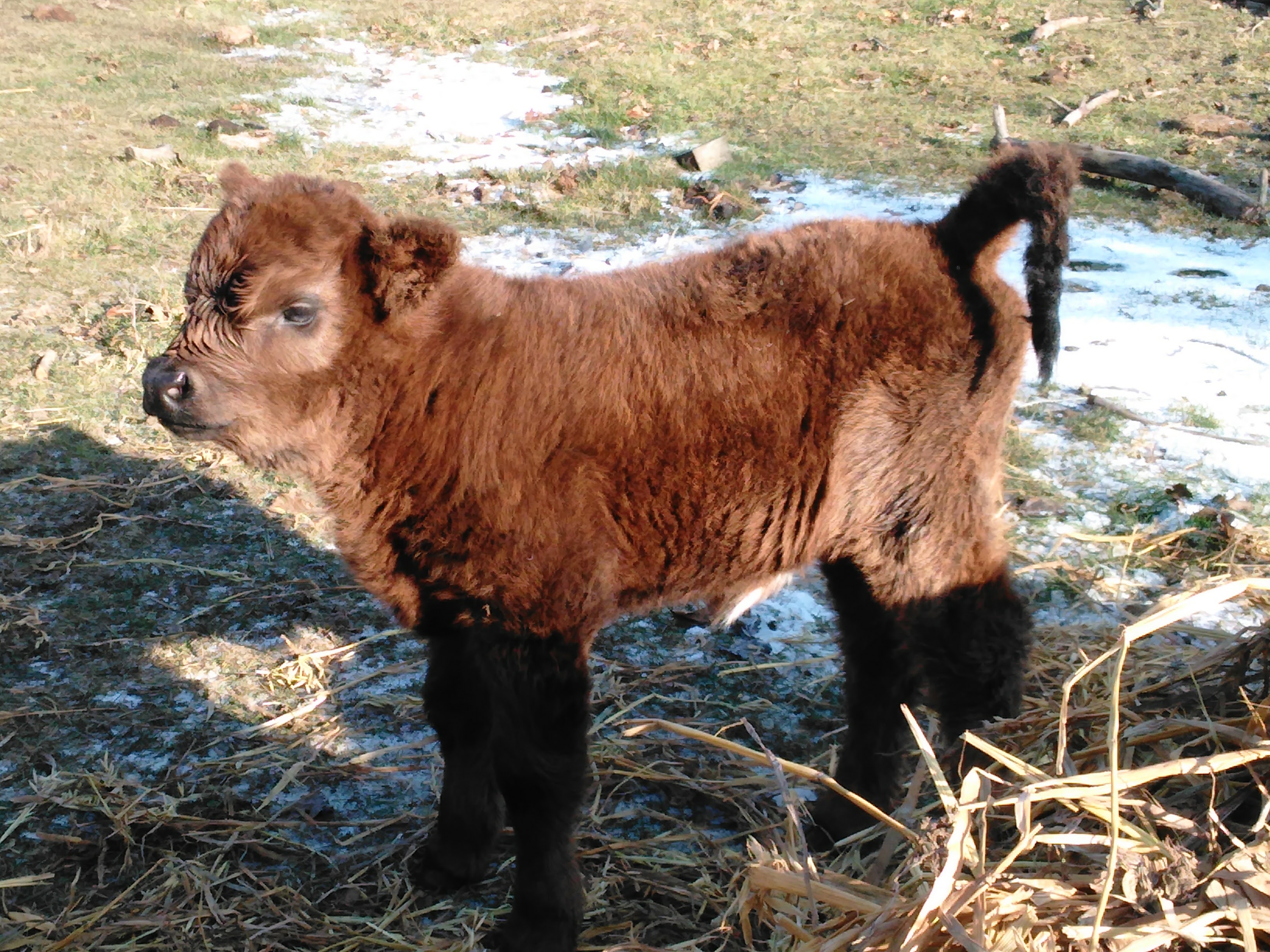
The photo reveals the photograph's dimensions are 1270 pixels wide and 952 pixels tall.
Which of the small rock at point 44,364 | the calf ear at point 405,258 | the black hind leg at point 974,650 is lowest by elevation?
the black hind leg at point 974,650

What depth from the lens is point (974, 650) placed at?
347cm

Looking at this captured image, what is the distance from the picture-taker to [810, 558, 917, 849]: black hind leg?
12.0 ft

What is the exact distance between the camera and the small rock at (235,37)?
14.5 m

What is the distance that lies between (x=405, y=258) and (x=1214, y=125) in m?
9.79

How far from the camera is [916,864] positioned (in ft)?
8.26

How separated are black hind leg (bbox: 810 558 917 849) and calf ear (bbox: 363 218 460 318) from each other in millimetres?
1680

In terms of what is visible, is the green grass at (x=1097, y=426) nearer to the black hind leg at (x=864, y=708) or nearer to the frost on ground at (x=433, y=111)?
the black hind leg at (x=864, y=708)

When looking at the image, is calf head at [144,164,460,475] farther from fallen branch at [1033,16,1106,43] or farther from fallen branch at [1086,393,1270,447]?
fallen branch at [1033,16,1106,43]

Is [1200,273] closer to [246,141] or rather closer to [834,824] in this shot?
[834,824]

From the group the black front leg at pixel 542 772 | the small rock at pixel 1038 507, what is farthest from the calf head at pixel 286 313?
the small rock at pixel 1038 507

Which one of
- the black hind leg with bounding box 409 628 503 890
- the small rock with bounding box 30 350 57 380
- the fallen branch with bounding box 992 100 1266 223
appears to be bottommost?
the black hind leg with bounding box 409 628 503 890

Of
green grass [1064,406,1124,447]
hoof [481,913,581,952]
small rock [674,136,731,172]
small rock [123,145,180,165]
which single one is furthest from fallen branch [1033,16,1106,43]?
hoof [481,913,581,952]

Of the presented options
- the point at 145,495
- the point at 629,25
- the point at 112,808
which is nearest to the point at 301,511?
the point at 145,495

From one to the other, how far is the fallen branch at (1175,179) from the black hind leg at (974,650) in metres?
6.25
